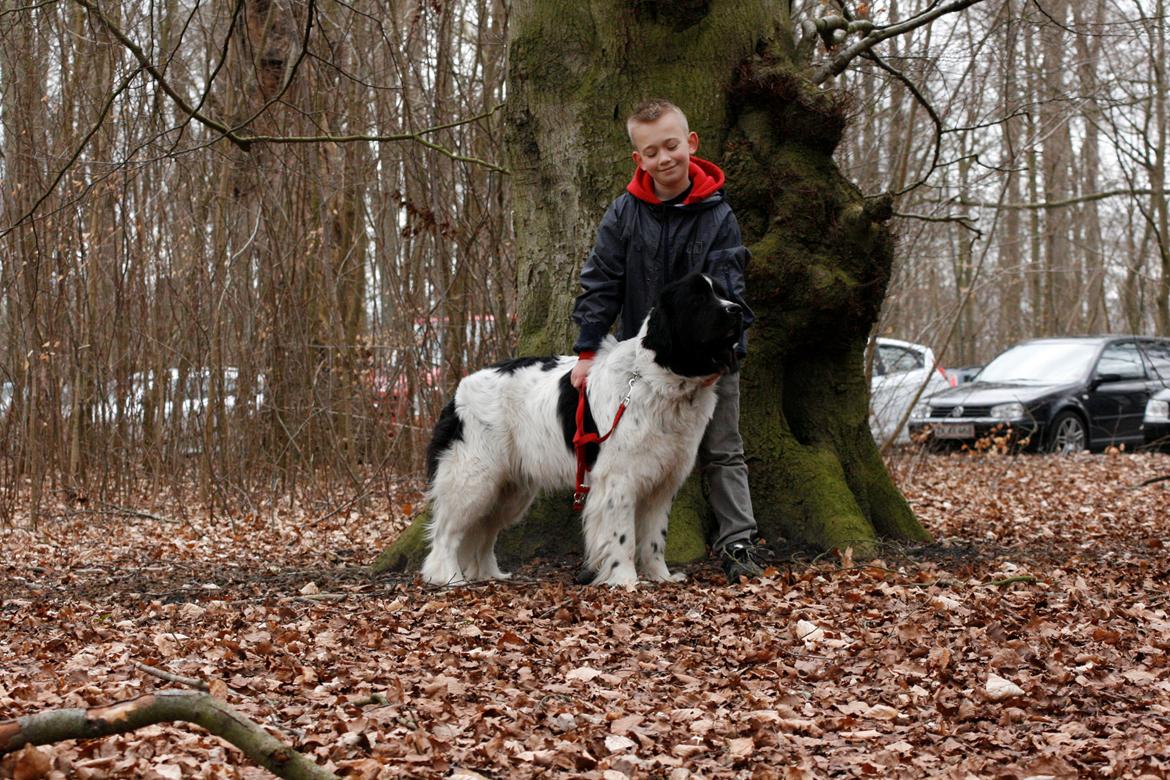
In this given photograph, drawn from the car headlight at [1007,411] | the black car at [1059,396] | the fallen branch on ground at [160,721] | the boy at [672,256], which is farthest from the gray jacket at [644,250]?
the car headlight at [1007,411]

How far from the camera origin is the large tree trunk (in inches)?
256

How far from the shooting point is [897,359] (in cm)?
1591

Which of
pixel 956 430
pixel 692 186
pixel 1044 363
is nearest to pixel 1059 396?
pixel 1044 363

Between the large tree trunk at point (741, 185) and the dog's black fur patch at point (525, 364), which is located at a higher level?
the large tree trunk at point (741, 185)

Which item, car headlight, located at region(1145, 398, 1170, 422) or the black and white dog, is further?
car headlight, located at region(1145, 398, 1170, 422)

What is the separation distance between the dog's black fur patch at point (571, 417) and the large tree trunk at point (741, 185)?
29.5 inches

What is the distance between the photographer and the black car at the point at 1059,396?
1589 cm

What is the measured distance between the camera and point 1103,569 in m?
6.24

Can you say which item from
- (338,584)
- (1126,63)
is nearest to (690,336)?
(338,584)

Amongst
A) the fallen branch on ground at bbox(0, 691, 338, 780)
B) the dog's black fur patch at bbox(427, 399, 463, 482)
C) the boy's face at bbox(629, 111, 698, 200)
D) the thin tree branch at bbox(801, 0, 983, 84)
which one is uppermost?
the thin tree branch at bbox(801, 0, 983, 84)

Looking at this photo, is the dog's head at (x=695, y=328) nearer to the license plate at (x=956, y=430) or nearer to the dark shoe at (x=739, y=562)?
the dark shoe at (x=739, y=562)

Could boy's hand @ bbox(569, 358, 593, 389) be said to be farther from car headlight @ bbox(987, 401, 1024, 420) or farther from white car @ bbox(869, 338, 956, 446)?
car headlight @ bbox(987, 401, 1024, 420)

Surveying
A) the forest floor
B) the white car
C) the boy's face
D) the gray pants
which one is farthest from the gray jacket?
the white car

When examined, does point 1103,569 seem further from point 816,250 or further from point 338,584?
point 338,584
